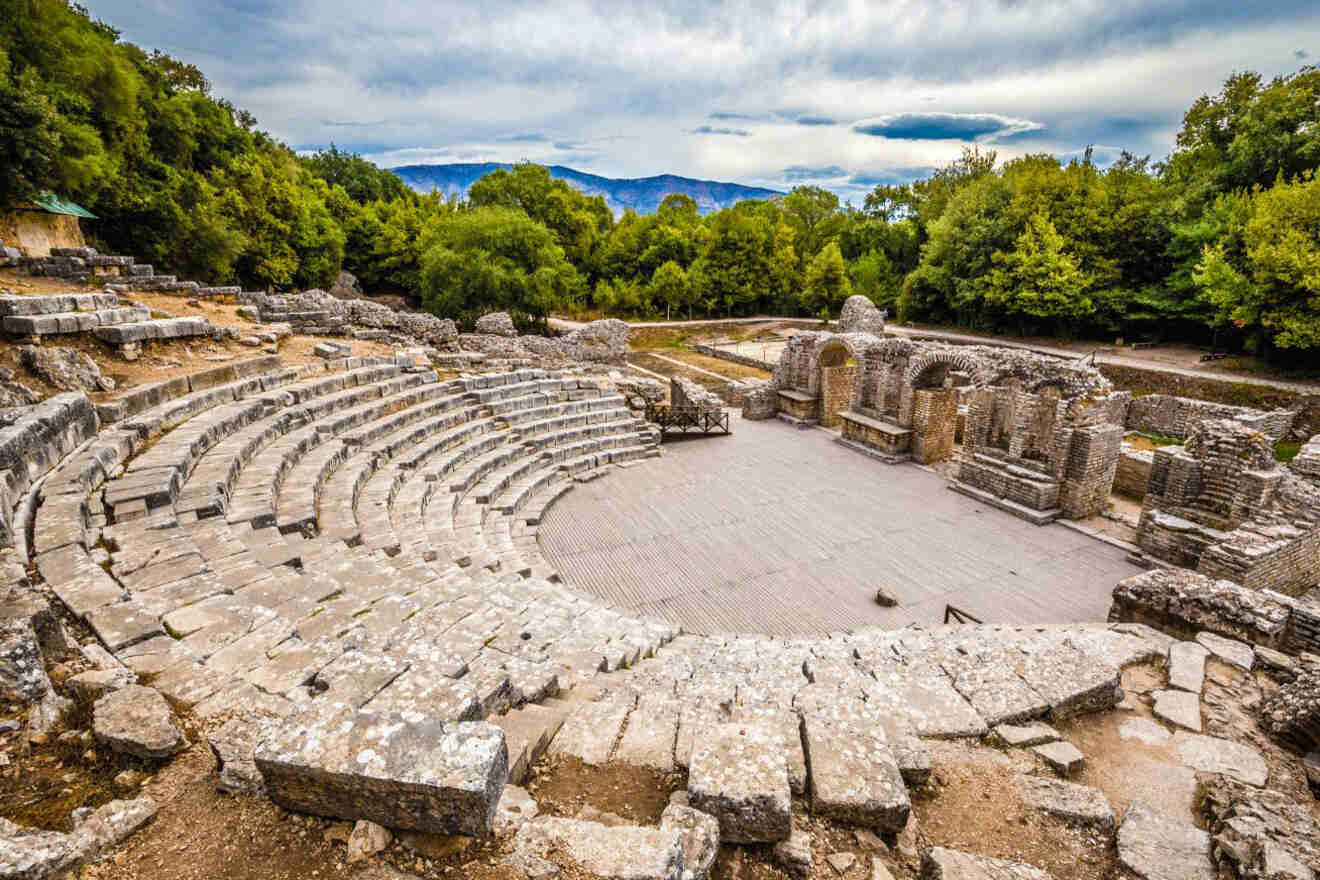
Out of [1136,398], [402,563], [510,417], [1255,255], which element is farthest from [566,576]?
[1255,255]

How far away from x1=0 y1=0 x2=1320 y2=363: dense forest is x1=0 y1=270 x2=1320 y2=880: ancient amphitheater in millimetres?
11756

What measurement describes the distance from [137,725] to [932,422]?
14.2 metres

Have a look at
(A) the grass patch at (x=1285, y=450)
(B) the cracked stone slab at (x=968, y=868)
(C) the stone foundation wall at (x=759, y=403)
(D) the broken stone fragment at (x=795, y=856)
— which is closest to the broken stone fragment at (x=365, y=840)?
(D) the broken stone fragment at (x=795, y=856)

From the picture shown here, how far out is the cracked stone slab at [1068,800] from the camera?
3.18 meters

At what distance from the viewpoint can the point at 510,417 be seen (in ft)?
43.6

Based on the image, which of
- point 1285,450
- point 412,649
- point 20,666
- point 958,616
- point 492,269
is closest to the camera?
point 20,666

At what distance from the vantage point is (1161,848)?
2.99 metres

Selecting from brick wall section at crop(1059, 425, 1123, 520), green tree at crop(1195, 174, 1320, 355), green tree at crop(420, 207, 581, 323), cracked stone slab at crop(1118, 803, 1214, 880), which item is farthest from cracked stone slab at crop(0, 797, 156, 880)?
green tree at crop(1195, 174, 1320, 355)

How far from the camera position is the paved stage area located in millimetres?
8180

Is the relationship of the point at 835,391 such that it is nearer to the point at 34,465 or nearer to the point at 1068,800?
the point at 1068,800

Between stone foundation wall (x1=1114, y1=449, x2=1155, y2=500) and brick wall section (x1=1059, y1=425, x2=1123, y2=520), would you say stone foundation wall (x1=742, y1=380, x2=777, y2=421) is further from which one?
stone foundation wall (x1=1114, y1=449, x2=1155, y2=500)

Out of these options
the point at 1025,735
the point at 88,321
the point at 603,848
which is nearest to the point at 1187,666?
the point at 1025,735

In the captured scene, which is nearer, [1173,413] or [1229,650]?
[1229,650]

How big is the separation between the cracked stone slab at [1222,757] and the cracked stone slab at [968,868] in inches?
92.4
